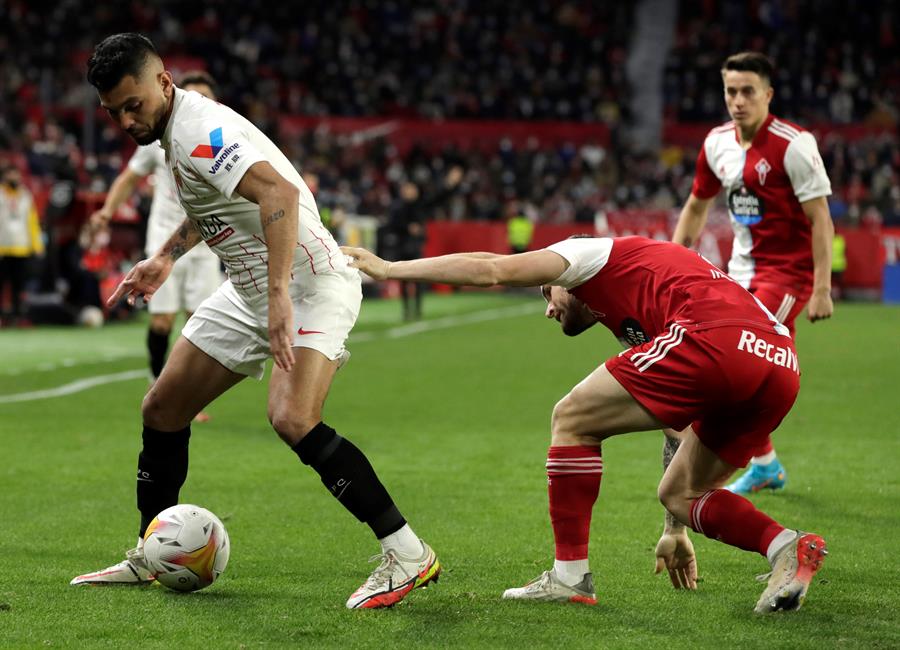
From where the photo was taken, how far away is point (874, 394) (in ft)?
40.3

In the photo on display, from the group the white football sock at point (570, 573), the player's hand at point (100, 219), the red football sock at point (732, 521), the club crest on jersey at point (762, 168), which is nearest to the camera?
the red football sock at point (732, 521)

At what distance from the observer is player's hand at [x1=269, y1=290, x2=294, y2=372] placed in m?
4.70

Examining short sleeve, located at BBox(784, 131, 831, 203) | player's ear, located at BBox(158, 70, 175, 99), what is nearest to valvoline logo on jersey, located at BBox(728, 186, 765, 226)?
short sleeve, located at BBox(784, 131, 831, 203)

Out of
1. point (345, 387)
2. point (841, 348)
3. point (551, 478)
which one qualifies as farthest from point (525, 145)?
point (551, 478)

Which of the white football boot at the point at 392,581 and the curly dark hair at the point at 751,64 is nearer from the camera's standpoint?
the white football boot at the point at 392,581

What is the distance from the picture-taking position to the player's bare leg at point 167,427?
5.34 metres

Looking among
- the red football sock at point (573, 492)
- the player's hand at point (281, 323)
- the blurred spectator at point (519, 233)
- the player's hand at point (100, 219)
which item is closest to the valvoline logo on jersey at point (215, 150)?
the player's hand at point (281, 323)

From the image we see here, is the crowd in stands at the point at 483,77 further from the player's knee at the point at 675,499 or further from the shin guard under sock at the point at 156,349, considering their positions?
the player's knee at the point at 675,499

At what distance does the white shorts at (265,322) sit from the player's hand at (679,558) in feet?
4.81

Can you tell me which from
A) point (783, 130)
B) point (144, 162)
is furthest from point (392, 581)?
point (144, 162)

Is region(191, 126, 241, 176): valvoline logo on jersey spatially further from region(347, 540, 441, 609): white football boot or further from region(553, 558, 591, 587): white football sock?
region(553, 558, 591, 587): white football sock

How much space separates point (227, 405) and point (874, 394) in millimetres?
5895

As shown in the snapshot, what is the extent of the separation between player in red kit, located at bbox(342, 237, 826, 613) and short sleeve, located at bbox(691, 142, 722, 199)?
2.86 meters

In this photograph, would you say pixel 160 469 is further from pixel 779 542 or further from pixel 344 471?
pixel 779 542
